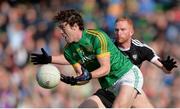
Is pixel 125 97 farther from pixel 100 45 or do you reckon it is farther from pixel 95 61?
pixel 100 45

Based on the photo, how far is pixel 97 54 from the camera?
8.69 metres

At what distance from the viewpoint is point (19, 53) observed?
48.6ft

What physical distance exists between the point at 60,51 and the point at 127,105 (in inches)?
227

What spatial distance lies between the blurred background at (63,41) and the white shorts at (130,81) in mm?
3355

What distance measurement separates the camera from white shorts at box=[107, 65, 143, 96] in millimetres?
9086

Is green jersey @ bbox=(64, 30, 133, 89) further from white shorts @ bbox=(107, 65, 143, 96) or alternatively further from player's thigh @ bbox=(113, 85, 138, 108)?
player's thigh @ bbox=(113, 85, 138, 108)

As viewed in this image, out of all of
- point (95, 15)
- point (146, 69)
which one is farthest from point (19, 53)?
point (146, 69)

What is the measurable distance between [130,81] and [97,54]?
2.23 ft

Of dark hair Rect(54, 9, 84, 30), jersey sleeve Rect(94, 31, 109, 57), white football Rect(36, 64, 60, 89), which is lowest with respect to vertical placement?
white football Rect(36, 64, 60, 89)

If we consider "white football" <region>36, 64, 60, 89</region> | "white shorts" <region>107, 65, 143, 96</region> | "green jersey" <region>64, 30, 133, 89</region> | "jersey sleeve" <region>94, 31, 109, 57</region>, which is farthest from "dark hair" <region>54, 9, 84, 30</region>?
"white shorts" <region>107, 65, 143, 96</region>

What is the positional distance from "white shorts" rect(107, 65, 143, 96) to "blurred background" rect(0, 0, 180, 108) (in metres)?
3.36

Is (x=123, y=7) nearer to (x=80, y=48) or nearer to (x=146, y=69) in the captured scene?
(x=146, y=69)

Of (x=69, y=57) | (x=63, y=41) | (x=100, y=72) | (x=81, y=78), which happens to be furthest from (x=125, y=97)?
(x=63, y=41)

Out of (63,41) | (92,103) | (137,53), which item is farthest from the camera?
(63,41)
